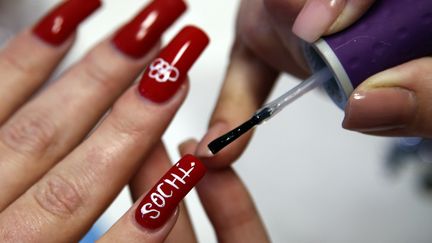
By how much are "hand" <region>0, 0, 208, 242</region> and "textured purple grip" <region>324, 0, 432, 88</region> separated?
0.20 metres

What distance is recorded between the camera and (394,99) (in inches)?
16.2

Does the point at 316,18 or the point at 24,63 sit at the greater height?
the point at 24,63

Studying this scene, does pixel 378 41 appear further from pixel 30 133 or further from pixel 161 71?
pixel 30 133

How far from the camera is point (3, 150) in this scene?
0.58 meters

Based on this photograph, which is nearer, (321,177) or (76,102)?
(76,102)

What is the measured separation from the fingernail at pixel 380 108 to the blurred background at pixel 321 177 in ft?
1.21

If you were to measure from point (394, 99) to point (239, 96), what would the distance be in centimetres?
26

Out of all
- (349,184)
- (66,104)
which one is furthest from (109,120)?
(349,184)

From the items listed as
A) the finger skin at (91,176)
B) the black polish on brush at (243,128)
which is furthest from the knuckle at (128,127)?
the black polish on brush at (243,128)

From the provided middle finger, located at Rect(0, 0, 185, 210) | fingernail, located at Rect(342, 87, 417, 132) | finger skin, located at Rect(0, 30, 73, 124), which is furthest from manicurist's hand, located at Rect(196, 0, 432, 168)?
finger skin, located at Rect(0, 30, 73, 124)

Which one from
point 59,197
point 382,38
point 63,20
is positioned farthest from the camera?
point 63,20

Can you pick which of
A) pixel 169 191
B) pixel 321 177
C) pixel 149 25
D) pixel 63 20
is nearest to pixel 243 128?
pixel 169 191

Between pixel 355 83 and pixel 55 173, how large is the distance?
0.33 metres

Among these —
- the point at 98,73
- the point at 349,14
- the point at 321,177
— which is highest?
the point at 98,73
